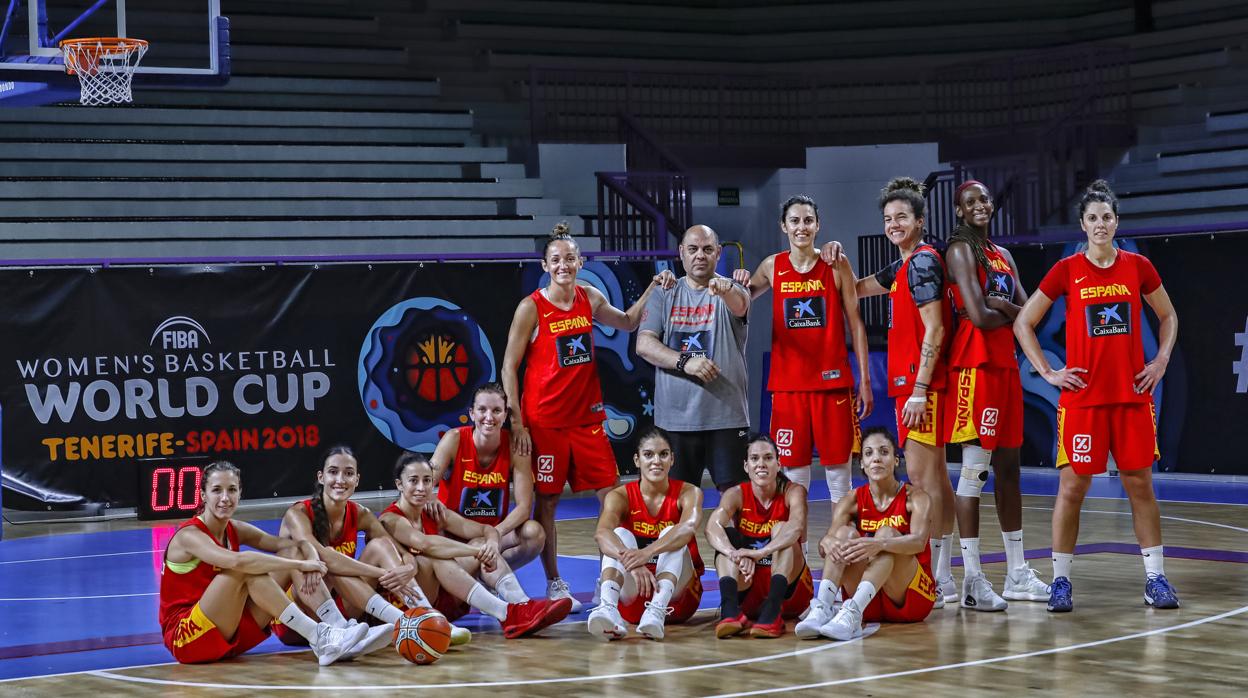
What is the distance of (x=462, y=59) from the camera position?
18.5 meters

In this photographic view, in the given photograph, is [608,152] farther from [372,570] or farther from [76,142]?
[372,570]

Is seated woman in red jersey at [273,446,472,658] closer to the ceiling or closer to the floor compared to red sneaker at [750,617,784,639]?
closer to the ceiling

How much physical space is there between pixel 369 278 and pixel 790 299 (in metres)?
5.50

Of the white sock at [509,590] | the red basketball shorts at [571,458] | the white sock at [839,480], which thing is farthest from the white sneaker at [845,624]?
the red basketball shorts at [571,458]

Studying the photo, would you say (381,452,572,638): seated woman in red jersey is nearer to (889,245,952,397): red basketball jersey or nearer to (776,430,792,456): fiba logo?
(776,430,792,456): fiba logo

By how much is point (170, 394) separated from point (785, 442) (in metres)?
5.77

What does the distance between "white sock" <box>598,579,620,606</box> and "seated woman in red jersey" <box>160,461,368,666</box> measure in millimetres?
1031

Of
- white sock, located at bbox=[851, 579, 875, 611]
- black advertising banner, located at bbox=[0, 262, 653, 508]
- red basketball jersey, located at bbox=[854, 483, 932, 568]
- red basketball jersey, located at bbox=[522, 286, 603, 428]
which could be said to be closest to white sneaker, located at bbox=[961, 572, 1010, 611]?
red basketball jersey, located at bbox=[854, 483, 932, 568]

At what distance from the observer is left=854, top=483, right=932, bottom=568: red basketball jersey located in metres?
6.65

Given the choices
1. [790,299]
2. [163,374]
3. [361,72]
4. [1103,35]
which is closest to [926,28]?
[1103,35]

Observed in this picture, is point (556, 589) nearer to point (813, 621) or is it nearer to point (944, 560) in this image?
point (813, 621)

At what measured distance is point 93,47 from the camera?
34.3 feet

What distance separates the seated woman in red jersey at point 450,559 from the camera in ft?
21.9

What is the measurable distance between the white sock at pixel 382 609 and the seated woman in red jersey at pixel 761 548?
134cm
